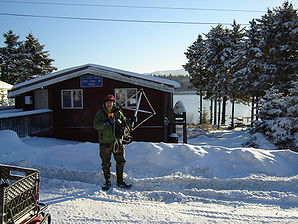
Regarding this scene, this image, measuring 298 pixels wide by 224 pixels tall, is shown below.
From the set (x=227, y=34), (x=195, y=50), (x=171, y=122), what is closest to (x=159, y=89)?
(x=171, y=122)

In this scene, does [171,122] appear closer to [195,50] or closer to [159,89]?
[159,89]

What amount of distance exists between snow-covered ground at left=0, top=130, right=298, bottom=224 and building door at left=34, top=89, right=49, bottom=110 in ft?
19.4

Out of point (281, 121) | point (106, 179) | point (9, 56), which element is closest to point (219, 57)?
point (281, 121)

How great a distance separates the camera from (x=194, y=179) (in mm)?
5531

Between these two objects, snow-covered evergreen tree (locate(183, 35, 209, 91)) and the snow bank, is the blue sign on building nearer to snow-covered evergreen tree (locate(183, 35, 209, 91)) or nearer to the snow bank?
the snow bank

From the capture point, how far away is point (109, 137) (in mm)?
5195

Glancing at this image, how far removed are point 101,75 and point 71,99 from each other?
2.30 meters

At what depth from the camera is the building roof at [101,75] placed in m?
11.9

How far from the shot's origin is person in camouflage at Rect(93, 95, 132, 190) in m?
5.19

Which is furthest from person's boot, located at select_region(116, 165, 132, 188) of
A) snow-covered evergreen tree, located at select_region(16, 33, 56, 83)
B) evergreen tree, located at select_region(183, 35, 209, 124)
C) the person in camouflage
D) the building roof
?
snow-covered evergreen tree, located at select_region(16, 33, 56, 83)

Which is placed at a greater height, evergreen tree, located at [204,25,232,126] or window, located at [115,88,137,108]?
evergreen tree, located at [204,25,232,126]

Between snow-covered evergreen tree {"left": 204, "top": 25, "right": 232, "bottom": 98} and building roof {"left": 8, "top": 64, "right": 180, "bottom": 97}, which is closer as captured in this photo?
building roof {"left": 8, "top": 64, "right": 180, "bottom": 97}

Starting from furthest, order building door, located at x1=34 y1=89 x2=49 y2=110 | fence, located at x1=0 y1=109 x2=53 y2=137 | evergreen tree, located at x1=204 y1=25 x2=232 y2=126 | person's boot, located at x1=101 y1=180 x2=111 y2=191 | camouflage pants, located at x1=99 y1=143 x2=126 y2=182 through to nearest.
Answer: evergreen tree, located at x1=204 y1=25 x2=232 y2=126, building door, located at x1=34 y1=89 x2=49 y2=110, fence, located at x1=0 y1=109 x2=53 y2=137, camouflage pants, located at x1=99 y1=143 x2=126 y2=182, person's boot, located at x1=101 y1=180 x2=111 y2=191

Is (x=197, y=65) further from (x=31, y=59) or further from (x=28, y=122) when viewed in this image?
(x=28, y=122)
